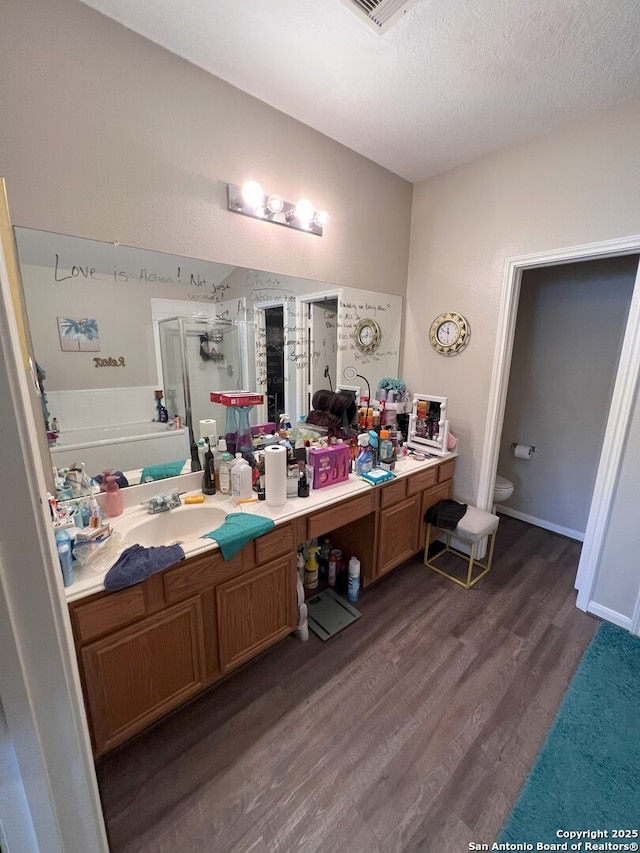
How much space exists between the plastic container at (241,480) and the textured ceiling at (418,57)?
178 centimetres

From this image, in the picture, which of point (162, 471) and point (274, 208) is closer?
point (162, 471)

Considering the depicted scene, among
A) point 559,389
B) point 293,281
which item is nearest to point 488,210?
point 293,281

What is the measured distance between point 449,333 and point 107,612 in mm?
2501

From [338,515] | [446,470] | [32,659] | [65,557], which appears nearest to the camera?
[32,659]

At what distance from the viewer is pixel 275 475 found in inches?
61.7

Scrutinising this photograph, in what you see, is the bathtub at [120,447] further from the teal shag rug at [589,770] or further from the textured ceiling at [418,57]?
the teal shag rug at [589,770]

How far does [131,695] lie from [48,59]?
2.29 m

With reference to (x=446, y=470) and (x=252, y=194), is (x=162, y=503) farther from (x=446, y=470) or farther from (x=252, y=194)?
(x=446, y=470)

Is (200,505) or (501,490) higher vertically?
(200,505)

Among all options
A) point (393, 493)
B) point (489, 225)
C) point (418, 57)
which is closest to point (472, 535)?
point (393, 493)

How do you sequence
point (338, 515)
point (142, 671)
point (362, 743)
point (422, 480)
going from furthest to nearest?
point (422, 480) < point (338, 515) < point (362, 743) < point (142, 671)

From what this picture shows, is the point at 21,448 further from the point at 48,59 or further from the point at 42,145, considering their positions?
the point at 48,59

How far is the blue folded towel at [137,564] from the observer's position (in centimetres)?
109

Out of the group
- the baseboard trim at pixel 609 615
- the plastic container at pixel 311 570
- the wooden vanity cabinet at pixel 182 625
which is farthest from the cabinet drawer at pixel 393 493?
the baseboard trim at pixel 609 615
